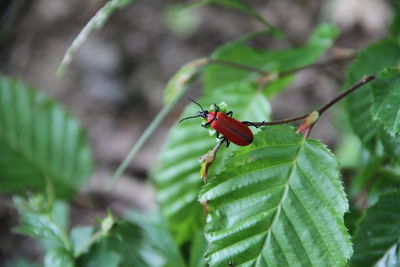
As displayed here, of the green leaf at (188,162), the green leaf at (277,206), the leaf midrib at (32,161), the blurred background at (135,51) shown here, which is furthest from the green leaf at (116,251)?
the blurred background at (135,51)

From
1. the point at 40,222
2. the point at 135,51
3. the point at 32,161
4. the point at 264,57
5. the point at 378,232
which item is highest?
the point at 135,51

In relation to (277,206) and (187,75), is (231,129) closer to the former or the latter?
(277,206)

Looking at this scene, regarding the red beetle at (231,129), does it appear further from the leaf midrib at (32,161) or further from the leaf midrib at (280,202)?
the leaf midrib at (32,161)

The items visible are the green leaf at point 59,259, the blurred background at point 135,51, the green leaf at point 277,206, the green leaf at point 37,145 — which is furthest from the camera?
the blurred background at point 135,51

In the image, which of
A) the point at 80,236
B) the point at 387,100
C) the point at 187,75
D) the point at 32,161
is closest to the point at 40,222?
the point at 80,236

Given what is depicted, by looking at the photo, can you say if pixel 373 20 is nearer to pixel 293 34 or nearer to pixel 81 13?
pixel 293 34

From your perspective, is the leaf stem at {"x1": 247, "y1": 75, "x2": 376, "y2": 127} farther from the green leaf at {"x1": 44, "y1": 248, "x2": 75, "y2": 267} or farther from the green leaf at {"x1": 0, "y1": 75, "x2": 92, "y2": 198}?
the green leaf at {"x1": 0, "y1": 75, "x2": 92, "y2": 198}
